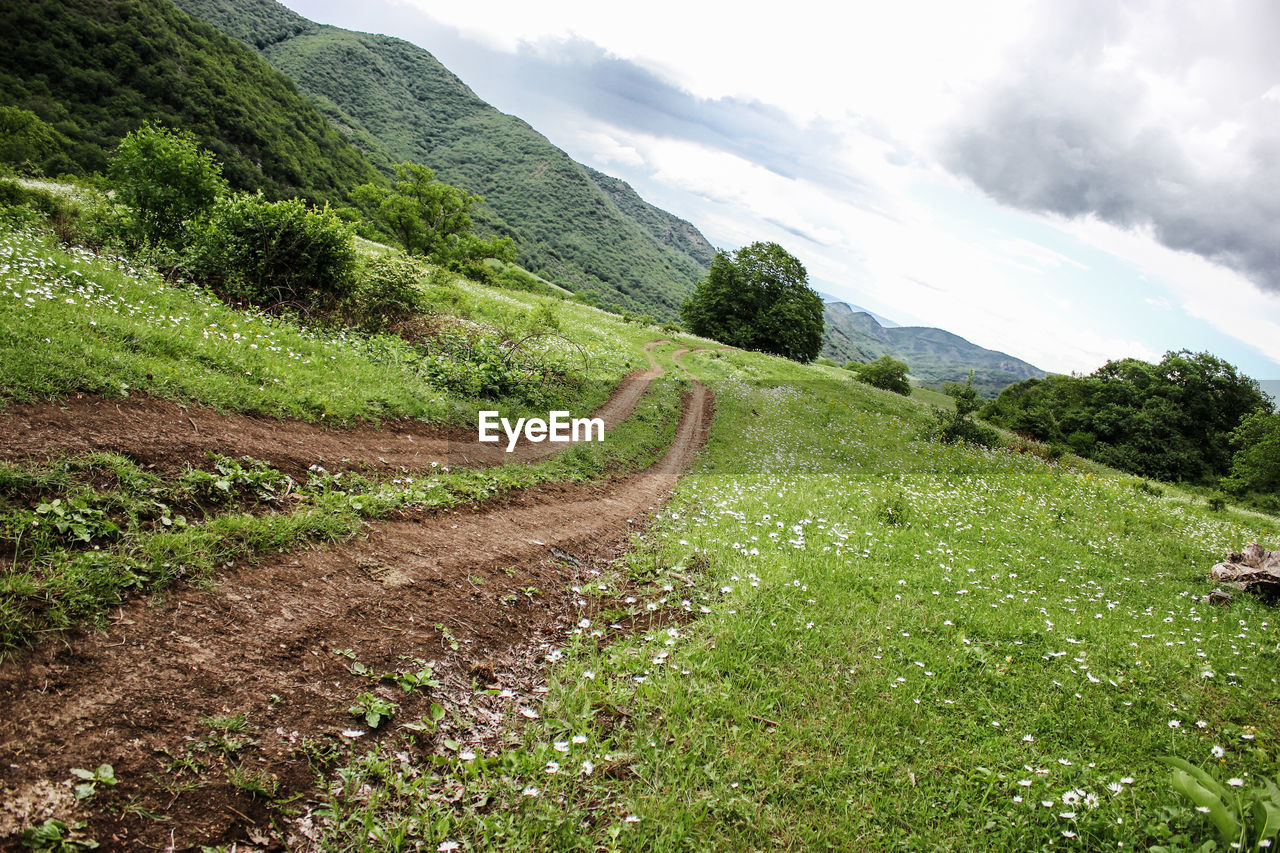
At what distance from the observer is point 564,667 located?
18.1 feet

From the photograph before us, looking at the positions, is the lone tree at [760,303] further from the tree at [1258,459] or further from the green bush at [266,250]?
the green bush at [266,250]

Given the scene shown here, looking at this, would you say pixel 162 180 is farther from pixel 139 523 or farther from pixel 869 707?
pixel 869 707

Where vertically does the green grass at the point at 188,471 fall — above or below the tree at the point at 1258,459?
below

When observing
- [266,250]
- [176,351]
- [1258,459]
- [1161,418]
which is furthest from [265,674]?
[1161,418]

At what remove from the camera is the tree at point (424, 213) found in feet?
159

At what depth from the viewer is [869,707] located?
5.13m

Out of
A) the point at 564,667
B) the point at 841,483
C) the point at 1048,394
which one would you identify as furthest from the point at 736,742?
the point at 1048,394

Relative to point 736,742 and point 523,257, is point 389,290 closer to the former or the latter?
point 736,742

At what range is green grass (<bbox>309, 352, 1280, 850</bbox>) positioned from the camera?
3.82 meters

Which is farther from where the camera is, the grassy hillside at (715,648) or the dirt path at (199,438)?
the dirt path at (199,438)

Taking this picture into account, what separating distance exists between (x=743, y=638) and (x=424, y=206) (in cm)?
5608

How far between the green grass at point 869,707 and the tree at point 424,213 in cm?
4468

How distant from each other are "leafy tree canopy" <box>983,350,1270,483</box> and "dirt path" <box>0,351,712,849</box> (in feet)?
176

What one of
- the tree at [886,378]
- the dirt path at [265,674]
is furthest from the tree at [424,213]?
the dirt path at [265,674]
